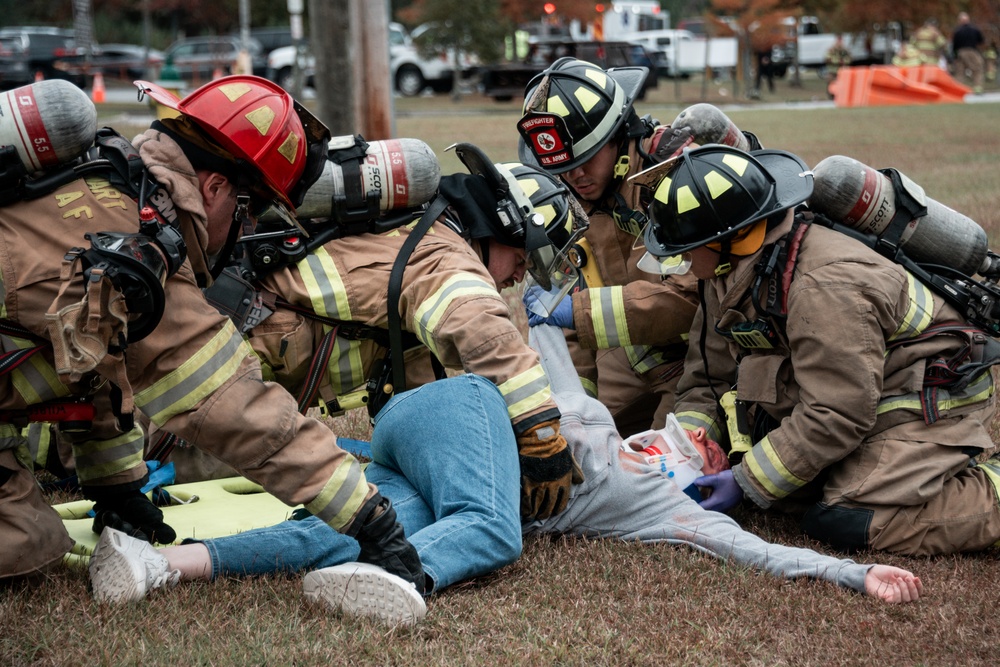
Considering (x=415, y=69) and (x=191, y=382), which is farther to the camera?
(x=415, y=69)

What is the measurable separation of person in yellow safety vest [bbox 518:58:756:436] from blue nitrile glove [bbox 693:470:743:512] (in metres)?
0.71

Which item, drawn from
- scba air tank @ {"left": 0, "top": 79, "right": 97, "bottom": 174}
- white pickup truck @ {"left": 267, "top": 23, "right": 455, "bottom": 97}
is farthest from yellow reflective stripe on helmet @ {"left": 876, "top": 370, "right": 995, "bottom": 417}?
white pickup truck @ {"left": 267, "top": 23, "right": 455, "bottom": 97}

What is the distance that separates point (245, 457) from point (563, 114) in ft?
7.46

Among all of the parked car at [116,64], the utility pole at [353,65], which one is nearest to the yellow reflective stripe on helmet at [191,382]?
the utility pole at [353,65]

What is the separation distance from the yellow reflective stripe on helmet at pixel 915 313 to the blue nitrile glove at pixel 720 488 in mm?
722

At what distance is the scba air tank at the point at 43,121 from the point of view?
2756 mm

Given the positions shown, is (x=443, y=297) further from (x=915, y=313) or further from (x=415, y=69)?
(x=415, y=69)

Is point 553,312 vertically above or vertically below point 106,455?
above

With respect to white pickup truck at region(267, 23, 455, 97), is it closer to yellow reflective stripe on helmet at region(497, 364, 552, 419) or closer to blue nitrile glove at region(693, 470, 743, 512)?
blue nitrile glove at region(693, 470, 743, 512)

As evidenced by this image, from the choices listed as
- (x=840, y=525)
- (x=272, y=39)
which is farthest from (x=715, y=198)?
(x=272, y=39)

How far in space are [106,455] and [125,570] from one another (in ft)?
2.40

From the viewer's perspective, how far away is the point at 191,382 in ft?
9.02

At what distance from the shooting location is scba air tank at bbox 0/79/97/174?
2.76 metres

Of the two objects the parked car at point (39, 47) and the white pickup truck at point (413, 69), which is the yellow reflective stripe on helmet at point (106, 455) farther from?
the parked car at point (39, 47)
